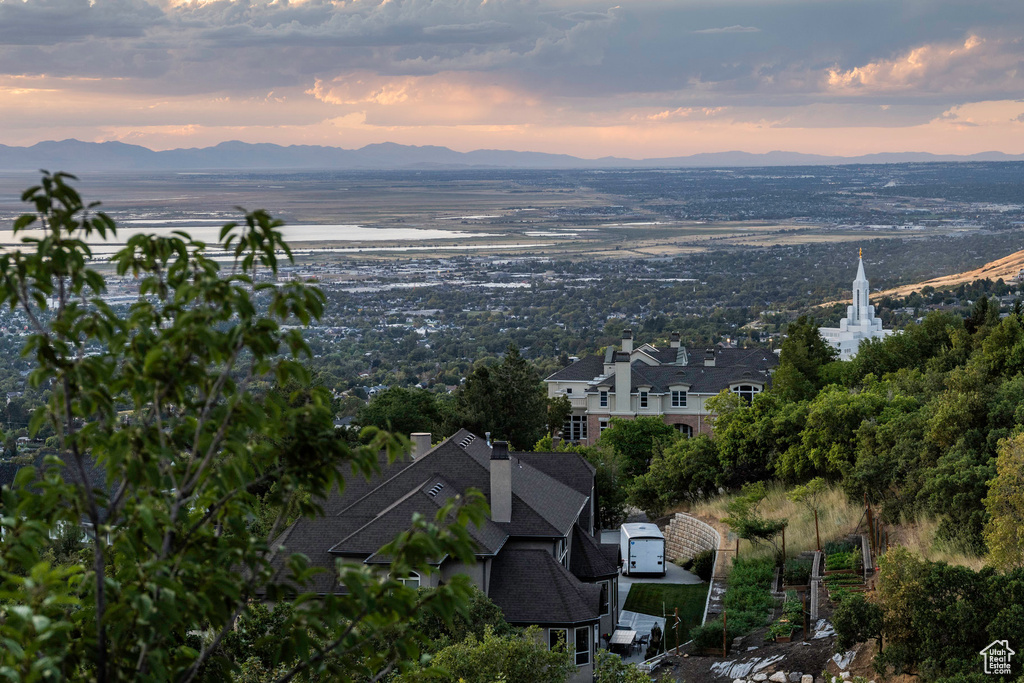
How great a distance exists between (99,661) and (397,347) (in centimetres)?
14959

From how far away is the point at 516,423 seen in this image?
173 feet

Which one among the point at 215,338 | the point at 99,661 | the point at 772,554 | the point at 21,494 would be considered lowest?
the point at 772,554

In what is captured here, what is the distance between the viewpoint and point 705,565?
33.5m

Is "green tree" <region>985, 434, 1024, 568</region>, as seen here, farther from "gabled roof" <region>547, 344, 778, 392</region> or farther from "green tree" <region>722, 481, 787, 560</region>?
"gabled roof" <region>547, 344, 778, 392</region>

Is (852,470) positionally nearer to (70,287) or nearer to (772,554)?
(772,554)

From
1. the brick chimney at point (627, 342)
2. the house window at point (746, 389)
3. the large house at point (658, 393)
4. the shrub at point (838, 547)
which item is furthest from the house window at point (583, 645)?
the brick chimney at point (627, 342)

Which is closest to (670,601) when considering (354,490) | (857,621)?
(354,490)

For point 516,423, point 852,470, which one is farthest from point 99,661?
point 516,423

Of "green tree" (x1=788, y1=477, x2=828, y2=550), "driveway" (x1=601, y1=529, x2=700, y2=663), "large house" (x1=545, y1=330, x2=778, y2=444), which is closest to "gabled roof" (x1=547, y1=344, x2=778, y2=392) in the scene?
"large house" (x1=545, y1=330, x2=778, y2=444)

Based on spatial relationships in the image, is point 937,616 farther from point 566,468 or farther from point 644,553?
point 566,468

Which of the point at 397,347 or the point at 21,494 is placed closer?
the point at 21,494

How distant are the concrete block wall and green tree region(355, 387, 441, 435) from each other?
Result: 1565cm

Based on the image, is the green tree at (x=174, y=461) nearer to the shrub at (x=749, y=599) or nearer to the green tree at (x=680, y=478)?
the shrub at (x=749, y=599)

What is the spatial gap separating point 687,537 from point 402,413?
727 inches
